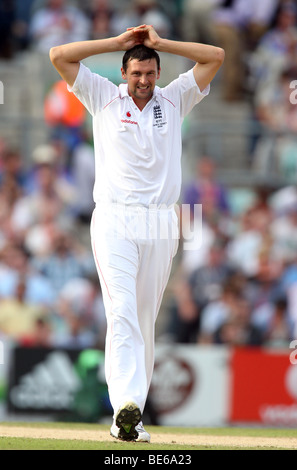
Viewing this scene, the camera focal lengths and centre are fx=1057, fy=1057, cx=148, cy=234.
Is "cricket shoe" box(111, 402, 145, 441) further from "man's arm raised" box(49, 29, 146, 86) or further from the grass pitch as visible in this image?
"man's arm raised" box(49, 29, 146, 86)

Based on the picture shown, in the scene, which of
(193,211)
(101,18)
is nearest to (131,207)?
(193,211)

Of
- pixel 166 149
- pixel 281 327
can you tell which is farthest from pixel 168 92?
pixel 281 327

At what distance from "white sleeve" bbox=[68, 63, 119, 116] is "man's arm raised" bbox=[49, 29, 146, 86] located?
0.21ft

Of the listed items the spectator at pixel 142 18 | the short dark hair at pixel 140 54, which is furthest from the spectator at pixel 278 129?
the short dark hair at pixel 140 54

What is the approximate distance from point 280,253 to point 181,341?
6.74 feet

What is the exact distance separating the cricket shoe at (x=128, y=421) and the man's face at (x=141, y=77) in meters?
2.17

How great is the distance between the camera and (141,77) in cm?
738

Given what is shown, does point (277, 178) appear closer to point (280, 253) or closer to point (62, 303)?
point (280, 253)

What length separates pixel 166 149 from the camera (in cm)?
747

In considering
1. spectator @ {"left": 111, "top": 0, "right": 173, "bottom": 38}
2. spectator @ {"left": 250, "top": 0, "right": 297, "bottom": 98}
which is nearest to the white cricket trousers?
spectator @ {"left": 111, "top": 0, "right": 173, "bottom": 38}

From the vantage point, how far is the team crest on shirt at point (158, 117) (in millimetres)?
7469

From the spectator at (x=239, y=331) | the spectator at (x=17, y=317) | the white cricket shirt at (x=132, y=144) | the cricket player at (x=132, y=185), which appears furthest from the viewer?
the spectator at (x=239, y=331)

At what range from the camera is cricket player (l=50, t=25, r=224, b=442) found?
287 inches

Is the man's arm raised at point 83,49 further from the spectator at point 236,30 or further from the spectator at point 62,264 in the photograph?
the spectator at point 236,30
